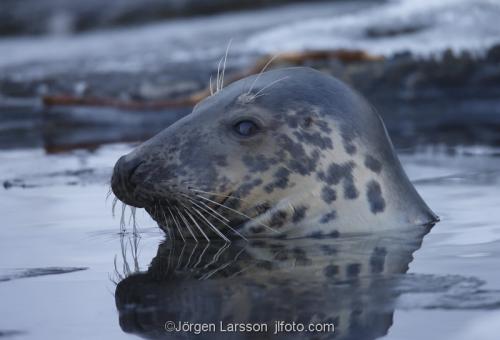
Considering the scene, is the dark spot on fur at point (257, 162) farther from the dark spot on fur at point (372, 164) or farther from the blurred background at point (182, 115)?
the blurred background at point (182, 115)

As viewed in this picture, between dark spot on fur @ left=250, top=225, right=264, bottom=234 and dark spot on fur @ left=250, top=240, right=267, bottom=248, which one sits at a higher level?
dark spot on fur @ left=250, top=225, right=264, bottom=234

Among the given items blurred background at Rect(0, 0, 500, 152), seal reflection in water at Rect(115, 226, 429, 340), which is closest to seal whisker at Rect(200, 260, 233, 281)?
seal reflection in water at Rect(115, 226, 429, 340)

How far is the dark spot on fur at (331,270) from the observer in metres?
4.02

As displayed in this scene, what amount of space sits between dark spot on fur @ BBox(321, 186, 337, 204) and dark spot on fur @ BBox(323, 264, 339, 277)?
2.10 feet

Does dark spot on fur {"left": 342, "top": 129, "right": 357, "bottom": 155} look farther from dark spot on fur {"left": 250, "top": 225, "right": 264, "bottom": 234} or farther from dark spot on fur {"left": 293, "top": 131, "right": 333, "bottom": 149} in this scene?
dark spot on fur {"left": 250, "top": 225, "right": 264, "bottom": 234}

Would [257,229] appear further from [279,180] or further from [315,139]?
[315,139]

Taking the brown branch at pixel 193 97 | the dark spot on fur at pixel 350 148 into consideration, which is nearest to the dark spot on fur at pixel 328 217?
the dark spot on fur at pixel 350 148

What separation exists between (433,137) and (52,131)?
120 inches

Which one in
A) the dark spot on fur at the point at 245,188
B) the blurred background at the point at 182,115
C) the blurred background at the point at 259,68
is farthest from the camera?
the blurred background at the point at 259,68

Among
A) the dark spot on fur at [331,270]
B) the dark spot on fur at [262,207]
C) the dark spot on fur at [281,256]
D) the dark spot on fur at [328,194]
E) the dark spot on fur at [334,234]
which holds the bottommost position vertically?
the dark spot on fur at [281,256]

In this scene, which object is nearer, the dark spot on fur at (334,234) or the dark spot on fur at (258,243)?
the dark spot on fur at (258,243)

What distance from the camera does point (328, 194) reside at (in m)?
4.81

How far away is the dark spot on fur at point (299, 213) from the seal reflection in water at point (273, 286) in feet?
0.31

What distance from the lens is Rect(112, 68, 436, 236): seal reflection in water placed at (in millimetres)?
4785
